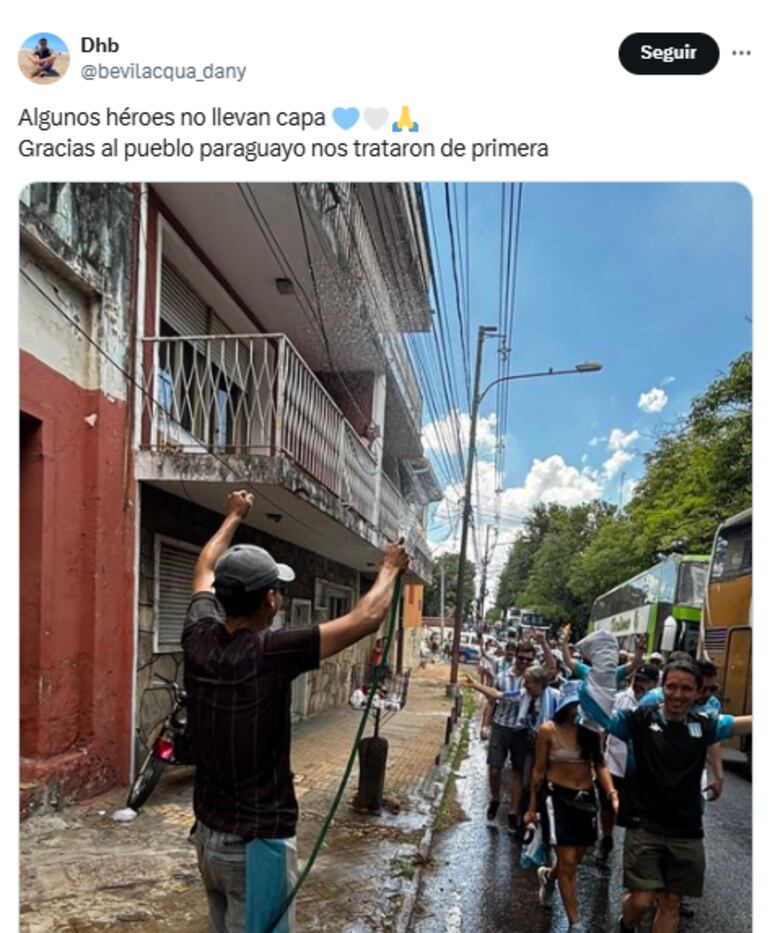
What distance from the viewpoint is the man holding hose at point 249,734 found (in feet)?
6.52

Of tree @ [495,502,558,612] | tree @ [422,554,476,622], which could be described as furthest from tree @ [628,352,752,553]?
tree @ [422,554,476,622]

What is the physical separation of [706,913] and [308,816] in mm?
2771

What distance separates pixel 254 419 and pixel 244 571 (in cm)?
677

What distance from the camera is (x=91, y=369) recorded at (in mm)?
5098

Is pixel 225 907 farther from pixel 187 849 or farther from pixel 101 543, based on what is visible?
pixel 101 543

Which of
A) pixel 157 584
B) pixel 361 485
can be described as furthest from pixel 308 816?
pixel 361 485

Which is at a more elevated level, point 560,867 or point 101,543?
point 101,543

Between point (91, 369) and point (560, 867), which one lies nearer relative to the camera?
point (560, 867)

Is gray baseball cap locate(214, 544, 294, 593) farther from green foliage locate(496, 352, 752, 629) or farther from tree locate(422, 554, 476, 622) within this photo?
tree locate(422, 554, 476, 622)

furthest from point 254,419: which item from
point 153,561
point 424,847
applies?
point 424,847

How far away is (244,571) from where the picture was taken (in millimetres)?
2082
